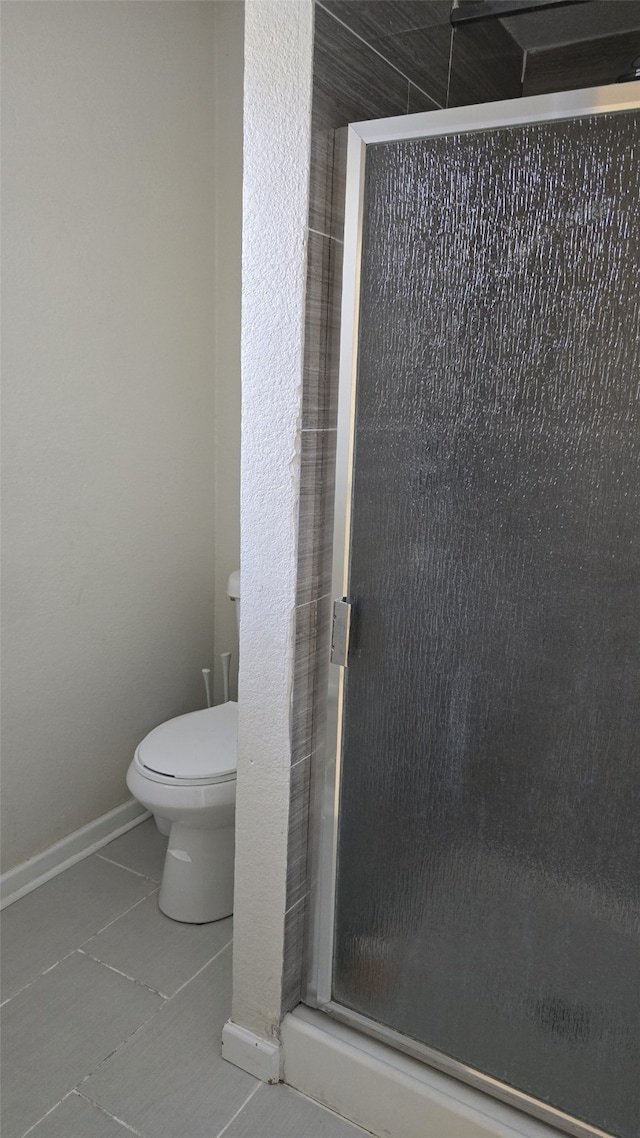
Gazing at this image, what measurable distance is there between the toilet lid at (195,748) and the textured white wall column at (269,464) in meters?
0.42

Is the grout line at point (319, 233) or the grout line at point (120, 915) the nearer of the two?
the grout line at point (319, 233)

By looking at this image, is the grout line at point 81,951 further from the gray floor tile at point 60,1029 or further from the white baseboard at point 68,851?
the white baseboard at point 68,851

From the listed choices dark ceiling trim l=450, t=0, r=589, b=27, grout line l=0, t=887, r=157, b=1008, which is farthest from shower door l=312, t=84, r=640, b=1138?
grout line l=0, t=887, r=157, b=1008

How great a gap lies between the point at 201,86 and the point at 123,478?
116 centimetres

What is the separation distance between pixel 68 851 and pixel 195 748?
21.3 inches

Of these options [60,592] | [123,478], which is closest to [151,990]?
[60,592]

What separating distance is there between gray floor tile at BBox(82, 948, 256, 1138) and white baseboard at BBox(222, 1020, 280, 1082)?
A: 0.02 m

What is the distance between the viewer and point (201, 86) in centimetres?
233

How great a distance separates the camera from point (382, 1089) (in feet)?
4.83

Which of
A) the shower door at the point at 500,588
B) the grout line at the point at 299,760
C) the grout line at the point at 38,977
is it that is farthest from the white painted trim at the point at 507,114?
the grout line at the point at 38,977


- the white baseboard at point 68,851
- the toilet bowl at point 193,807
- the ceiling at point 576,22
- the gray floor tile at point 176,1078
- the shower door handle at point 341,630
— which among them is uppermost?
the ceiling at point 576,22

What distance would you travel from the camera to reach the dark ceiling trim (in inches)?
58.9

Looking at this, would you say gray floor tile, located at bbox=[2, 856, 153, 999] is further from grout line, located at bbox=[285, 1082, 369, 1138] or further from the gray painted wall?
grout line, located at bbox=[285, 1082, 369, 1138]

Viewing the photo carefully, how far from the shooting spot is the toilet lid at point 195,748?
1970 millimetres
